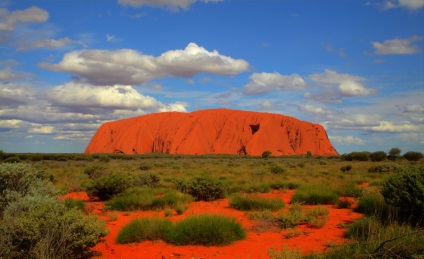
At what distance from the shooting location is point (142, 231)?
6871 mm

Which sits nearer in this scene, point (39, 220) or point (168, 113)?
point (39, 220)

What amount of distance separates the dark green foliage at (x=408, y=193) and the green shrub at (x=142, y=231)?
17.1 ft

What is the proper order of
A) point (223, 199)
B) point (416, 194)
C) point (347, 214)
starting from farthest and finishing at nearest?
point (223, 199) < point (347, 214) < point (416, 194)

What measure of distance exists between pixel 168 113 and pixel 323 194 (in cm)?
9319

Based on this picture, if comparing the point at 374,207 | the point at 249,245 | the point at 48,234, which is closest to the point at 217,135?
the point at 374,207

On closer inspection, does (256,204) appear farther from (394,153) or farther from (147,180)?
(394,153)

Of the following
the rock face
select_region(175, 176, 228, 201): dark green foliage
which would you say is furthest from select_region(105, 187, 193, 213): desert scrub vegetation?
the rock face

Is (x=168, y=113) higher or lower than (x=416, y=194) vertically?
higher

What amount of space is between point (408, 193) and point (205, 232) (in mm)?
4569

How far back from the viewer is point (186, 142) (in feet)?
281

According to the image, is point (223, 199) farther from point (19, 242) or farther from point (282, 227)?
point (19, 242)

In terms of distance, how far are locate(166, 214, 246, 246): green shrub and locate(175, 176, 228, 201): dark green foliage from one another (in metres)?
5.57

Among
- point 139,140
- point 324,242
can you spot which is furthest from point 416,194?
point 139,140

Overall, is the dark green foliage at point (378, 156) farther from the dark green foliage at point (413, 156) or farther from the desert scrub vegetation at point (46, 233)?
the desert scrub vegetation at point (46, 233)
